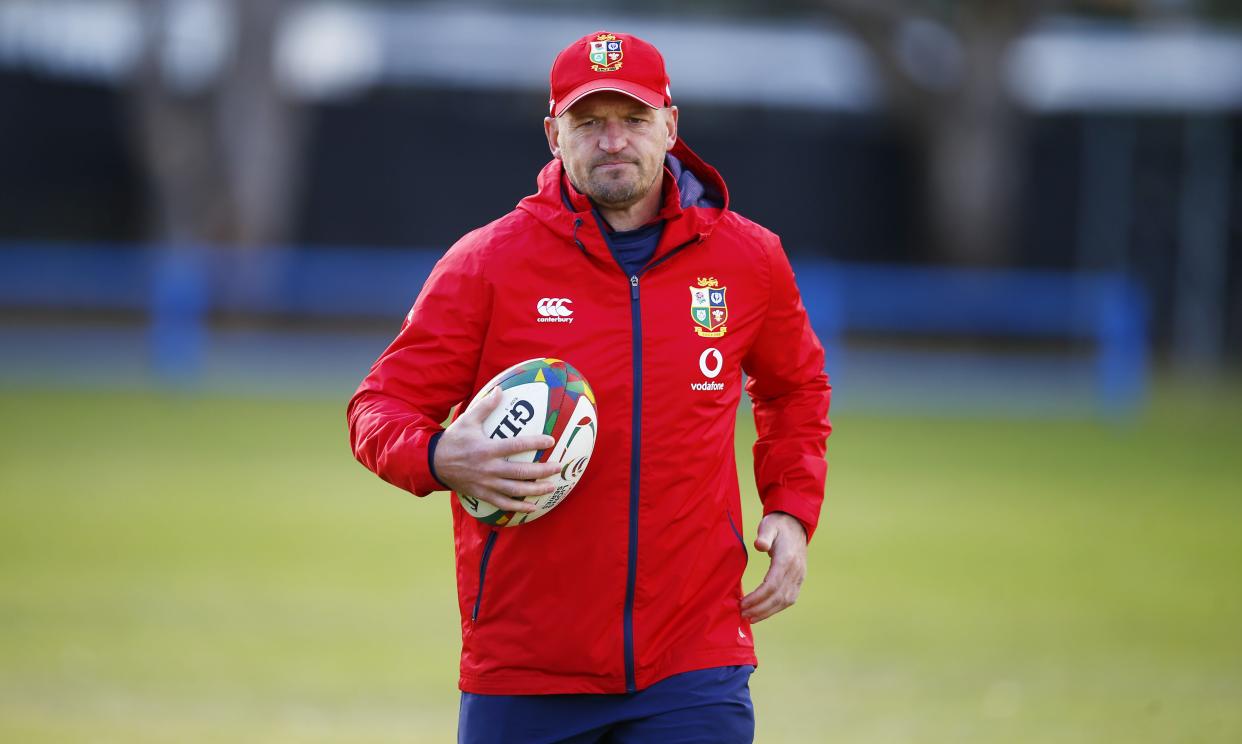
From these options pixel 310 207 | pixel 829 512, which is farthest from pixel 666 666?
pixel 310 207

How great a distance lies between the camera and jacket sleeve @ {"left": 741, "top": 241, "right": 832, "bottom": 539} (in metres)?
4.37

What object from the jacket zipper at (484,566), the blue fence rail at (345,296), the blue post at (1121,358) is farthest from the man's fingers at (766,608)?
the blue fence rail at (345,296)

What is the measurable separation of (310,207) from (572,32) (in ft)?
21.7

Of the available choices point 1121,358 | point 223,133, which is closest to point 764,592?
point 1121,358

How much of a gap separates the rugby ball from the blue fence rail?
51.6 feet

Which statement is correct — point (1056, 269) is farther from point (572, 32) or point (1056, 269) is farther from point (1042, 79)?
point (572, 32)

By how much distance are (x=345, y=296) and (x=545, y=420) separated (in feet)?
58.2

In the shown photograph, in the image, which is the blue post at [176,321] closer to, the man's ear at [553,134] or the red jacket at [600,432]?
the man's ear at [553,134]

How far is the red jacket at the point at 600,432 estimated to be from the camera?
13.0 ft

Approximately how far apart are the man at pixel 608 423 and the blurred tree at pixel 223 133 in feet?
63.2

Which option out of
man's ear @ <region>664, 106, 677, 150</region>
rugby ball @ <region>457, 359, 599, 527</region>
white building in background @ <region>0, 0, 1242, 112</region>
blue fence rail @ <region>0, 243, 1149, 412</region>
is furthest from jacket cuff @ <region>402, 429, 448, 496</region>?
white building in background @ <region>0, 0, 1242, 112</region>

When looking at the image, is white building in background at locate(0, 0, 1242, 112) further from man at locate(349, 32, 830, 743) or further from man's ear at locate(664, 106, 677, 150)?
man at locate(349, 32, 830, 743)

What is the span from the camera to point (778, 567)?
14.0ft

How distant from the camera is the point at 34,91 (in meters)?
23.8
